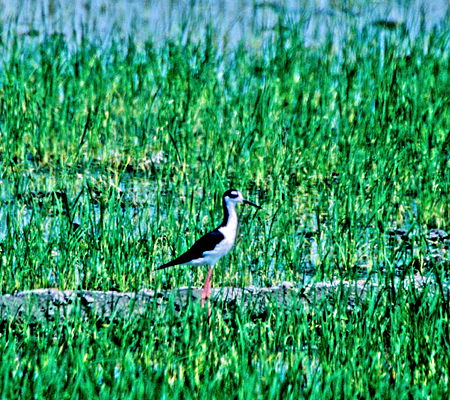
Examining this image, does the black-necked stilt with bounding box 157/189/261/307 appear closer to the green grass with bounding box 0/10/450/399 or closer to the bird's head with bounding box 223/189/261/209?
the bird's head with bounding box 223/189/261/209

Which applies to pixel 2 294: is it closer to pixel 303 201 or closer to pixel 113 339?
pixel 113 339

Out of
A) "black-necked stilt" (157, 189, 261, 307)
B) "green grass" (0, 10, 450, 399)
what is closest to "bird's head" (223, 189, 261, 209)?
"black-necked stilt" (157, 189, 261, 307)

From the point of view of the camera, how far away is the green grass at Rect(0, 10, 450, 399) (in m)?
3.54

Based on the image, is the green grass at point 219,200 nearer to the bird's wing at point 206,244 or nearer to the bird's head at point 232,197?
the bird's wing at point 206,244

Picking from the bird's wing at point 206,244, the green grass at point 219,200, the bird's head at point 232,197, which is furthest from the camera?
the bird's head at point 232,197

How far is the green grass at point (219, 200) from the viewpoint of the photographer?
3535 millimetres

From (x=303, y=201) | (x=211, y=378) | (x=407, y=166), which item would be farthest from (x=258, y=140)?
(x=211, y=378)

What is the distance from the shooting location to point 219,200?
5.13 meters

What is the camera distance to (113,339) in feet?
13.0

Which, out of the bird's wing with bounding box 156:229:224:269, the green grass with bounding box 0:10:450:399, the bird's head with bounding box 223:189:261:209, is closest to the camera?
the green grass with bounding box 0:10:450:399

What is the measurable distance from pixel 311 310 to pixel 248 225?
108cm

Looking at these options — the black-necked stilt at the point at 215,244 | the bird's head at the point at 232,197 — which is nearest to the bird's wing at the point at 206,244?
the black-necked stilt at the point at 215,244

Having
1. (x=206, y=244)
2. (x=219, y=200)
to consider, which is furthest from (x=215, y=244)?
(x=219, y=200)

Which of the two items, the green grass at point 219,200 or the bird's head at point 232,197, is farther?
the bird's head at point 232,197
